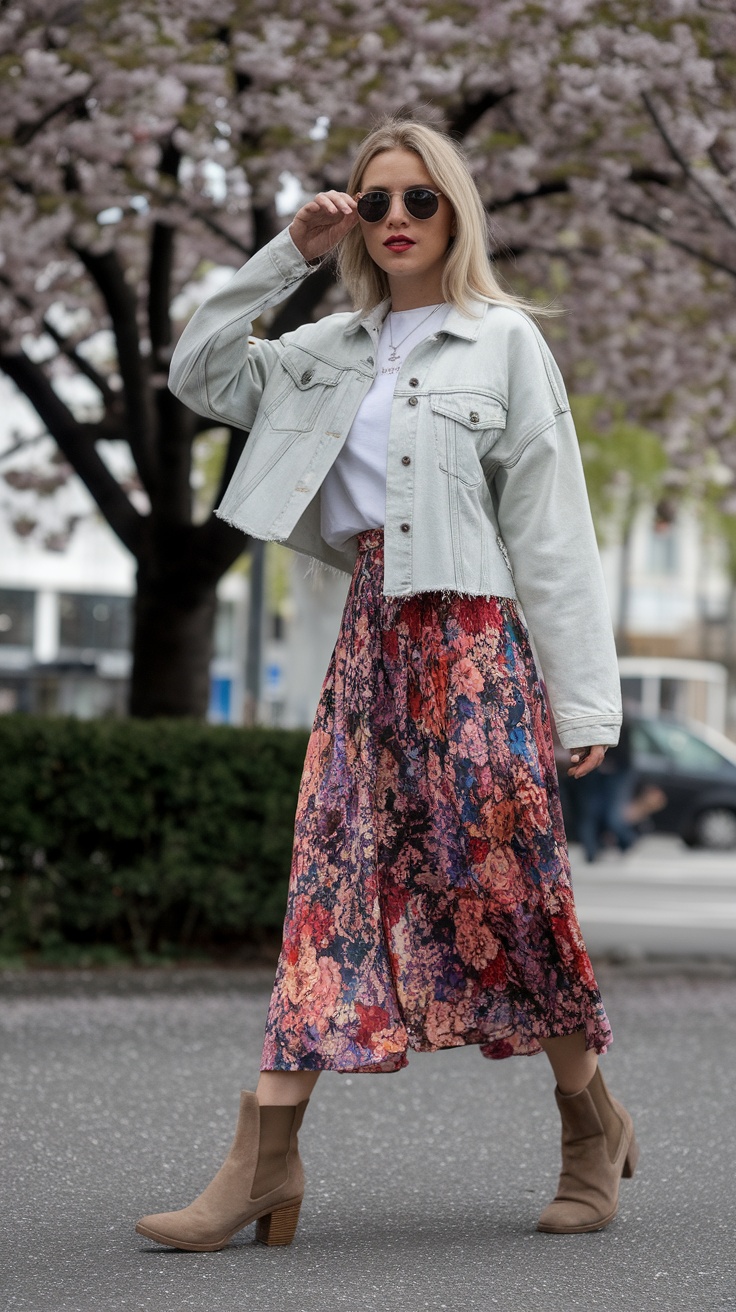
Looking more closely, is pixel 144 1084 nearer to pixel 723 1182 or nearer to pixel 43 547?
pixel 723 1182

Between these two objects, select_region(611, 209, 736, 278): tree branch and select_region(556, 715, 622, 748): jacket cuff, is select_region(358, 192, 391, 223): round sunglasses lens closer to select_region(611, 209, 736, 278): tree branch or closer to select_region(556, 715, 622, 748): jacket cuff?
select_region(556, 715, 622, 748): jacket cuff

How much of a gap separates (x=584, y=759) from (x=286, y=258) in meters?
1.09

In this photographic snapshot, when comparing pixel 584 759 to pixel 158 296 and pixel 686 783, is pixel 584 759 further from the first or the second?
pixel 686 783

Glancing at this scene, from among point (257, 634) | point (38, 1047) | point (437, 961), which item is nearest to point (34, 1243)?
point (437, 961)

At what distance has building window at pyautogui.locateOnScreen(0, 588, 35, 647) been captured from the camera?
144ft

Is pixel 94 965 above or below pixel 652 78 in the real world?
below

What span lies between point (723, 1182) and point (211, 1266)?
4.49ft

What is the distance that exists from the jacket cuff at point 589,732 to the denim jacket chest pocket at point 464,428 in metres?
0.48

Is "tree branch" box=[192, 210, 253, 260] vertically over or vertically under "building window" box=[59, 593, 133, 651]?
under

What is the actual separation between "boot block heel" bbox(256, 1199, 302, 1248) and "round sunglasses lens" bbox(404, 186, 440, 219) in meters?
1.83

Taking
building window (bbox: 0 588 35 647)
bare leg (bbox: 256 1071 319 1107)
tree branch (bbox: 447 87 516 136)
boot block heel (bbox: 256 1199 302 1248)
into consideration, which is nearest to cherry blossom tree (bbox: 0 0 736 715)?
tree branch (bbox: 447 87 516 136)

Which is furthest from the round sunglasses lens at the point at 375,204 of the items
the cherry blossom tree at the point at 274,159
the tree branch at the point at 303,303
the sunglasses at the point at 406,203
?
the tree branch at the point at 303,303

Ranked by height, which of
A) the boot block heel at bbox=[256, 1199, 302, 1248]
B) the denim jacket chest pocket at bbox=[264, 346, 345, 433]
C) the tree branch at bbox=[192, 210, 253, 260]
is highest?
the tree branch at bbox=[192, 210, 253, 260]

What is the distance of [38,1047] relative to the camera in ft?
19.0
